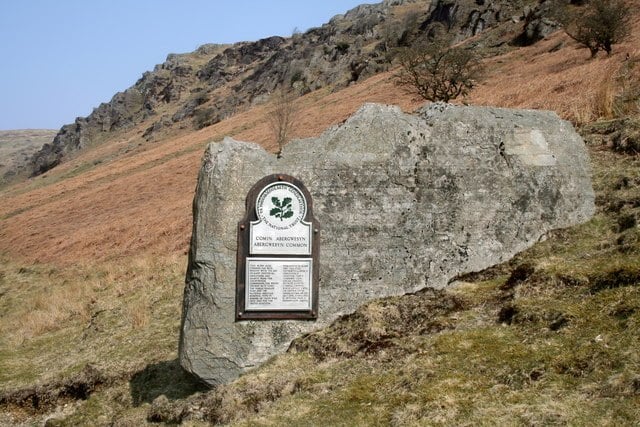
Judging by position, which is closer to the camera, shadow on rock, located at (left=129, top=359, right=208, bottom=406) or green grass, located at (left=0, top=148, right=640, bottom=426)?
green grass, located at (left=0, top=148, right=640, bottom=426)

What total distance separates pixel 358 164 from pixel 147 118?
120m

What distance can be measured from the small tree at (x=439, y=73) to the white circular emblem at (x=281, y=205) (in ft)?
80.9

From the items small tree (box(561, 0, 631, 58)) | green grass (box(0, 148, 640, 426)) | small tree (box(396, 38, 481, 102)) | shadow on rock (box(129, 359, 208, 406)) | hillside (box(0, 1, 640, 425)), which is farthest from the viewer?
small tree (box(561, 0, 631, 58))

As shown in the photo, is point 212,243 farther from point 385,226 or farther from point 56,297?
point 56,297

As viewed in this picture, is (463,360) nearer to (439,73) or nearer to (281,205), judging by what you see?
(281,205)

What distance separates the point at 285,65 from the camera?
101 m

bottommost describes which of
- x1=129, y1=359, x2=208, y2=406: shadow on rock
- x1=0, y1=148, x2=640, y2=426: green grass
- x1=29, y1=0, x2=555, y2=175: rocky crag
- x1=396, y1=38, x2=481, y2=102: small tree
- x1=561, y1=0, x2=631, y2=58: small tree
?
x1=129, y1=359, x2=208, y2=406: shadow on rock

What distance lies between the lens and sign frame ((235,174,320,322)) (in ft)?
28.1

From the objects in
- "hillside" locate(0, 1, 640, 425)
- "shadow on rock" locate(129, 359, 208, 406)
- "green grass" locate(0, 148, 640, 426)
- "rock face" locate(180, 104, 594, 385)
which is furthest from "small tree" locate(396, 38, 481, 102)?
"shadow on rock" locate(129, 359, 208, 406)

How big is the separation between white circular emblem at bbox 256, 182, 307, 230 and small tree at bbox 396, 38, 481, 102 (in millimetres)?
24653

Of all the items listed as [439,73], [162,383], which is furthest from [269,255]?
[439,73]

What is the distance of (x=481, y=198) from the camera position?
9484 mm

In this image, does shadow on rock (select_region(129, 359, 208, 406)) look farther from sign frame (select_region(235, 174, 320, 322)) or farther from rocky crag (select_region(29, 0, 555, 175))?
rocky crag (select_region(29, 0, 555, 175))

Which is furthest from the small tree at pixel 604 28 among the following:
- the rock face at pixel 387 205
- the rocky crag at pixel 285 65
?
the rock face at pixel 387 205
